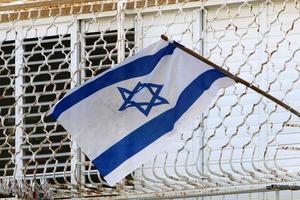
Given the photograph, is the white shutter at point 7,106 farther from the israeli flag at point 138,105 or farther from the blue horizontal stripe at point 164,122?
the blue horizontal stripe at point 164,122

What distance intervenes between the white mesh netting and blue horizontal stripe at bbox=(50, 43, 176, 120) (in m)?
1.83

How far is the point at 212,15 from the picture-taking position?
1378cm

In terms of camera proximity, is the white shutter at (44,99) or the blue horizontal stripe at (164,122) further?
the white shutter at (44,99)

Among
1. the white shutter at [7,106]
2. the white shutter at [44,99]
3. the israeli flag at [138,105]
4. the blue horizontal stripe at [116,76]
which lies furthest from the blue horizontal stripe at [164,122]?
the white shutter at [7,106]

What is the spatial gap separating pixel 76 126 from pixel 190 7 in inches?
99.4

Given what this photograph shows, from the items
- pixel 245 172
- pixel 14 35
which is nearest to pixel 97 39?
pixel 14 35

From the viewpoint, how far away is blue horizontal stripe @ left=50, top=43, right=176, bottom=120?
1156 centimetres

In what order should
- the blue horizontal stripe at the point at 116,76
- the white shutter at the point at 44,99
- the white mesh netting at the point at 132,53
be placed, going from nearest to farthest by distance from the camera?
the blue horizontal stripe at the point at 116,76 < the white mesh netting at the point at 132,53 < the white shutter at the point at 44,99

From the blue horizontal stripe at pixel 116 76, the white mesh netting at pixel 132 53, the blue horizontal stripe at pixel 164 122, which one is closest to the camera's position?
the blue horizontal stripe at pixel 164 122

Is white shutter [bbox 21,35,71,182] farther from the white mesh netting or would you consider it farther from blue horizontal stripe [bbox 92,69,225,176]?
blue horizontal stripe [bbox 92,69,225,176]

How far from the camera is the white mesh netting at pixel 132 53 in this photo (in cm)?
1327

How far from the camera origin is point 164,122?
453 inches

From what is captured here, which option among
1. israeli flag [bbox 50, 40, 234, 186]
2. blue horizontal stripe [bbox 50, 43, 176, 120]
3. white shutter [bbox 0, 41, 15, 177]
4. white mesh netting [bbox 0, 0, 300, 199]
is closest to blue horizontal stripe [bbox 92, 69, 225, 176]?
israeli flag [bbox 50, 40, 234, 186]

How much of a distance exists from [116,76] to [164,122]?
1.75ft
